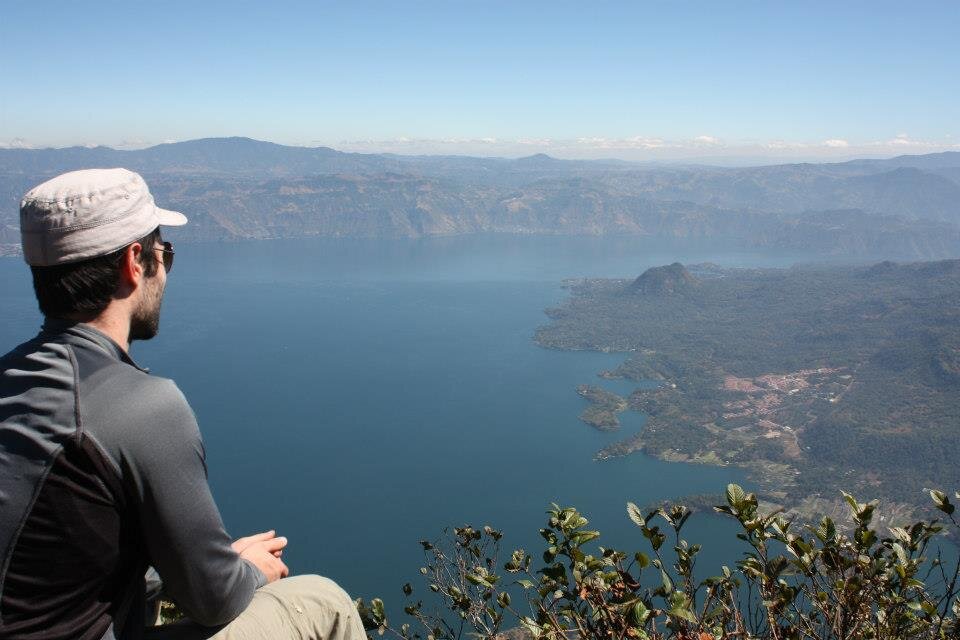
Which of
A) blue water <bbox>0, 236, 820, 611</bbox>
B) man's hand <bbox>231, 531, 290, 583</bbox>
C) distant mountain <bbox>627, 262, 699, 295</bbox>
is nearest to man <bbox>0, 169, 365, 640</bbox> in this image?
man's hand <bbox>231, 531, 290, 583</bbox>

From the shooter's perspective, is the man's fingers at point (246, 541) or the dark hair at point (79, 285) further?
the man's fingers at point (246, 541)

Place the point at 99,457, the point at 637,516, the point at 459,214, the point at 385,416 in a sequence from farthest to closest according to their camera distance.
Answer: the point at 459,214, the point at 385,416, the point at 637,516, the point at 99,457

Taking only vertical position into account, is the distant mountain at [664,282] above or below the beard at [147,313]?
below

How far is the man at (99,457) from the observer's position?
1.09 metres

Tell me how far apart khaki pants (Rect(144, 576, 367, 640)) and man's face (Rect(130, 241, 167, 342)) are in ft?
1.96

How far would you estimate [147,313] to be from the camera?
135 cm

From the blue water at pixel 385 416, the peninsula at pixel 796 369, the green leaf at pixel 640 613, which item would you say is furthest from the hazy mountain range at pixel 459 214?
the green leaf at pixel 640 613

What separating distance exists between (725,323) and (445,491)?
5794cm

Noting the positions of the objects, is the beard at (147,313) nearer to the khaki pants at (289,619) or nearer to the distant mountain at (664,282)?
the khaki pants at (289,619)

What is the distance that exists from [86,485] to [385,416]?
161ft

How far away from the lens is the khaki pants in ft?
4.43

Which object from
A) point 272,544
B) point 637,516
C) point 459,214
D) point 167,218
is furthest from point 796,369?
point 459,214

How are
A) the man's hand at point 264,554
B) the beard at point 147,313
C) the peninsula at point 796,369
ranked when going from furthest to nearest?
the peninsula at point 796,369, the man's hand at point 264,554, the beard at point 147,313

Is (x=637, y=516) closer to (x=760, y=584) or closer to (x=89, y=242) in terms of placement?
(x=760, y=584)
